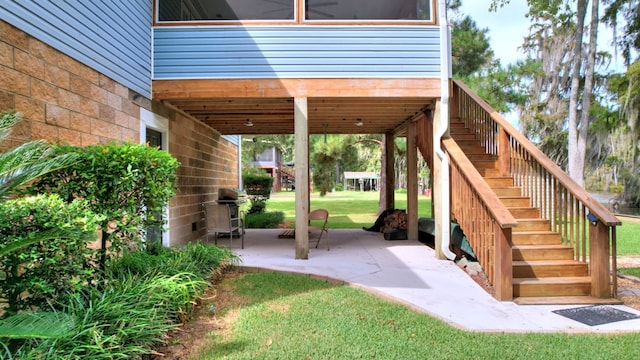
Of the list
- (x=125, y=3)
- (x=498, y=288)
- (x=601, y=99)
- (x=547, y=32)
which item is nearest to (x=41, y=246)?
(x=125, y=3)

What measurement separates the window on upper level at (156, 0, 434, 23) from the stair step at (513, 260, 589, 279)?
381cm

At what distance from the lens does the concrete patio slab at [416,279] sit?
3221mm

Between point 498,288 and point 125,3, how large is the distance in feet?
19.0

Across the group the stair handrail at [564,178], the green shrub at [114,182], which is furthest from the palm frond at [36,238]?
the stair handrail at [564,178]

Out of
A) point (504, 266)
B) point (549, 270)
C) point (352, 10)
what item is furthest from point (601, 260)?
point (352, 10)

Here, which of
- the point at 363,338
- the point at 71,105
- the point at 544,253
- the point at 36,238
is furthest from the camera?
the point at 544,253

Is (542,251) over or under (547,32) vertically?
under

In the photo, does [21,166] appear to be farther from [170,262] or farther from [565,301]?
[565,301]

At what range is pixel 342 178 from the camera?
45094mm

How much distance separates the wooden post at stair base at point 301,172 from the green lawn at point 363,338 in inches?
72.6

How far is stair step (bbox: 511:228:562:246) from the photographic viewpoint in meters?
4.59

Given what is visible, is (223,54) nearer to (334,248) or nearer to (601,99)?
(334,248)

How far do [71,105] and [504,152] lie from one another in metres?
5.88

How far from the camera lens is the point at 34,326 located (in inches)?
76.6
